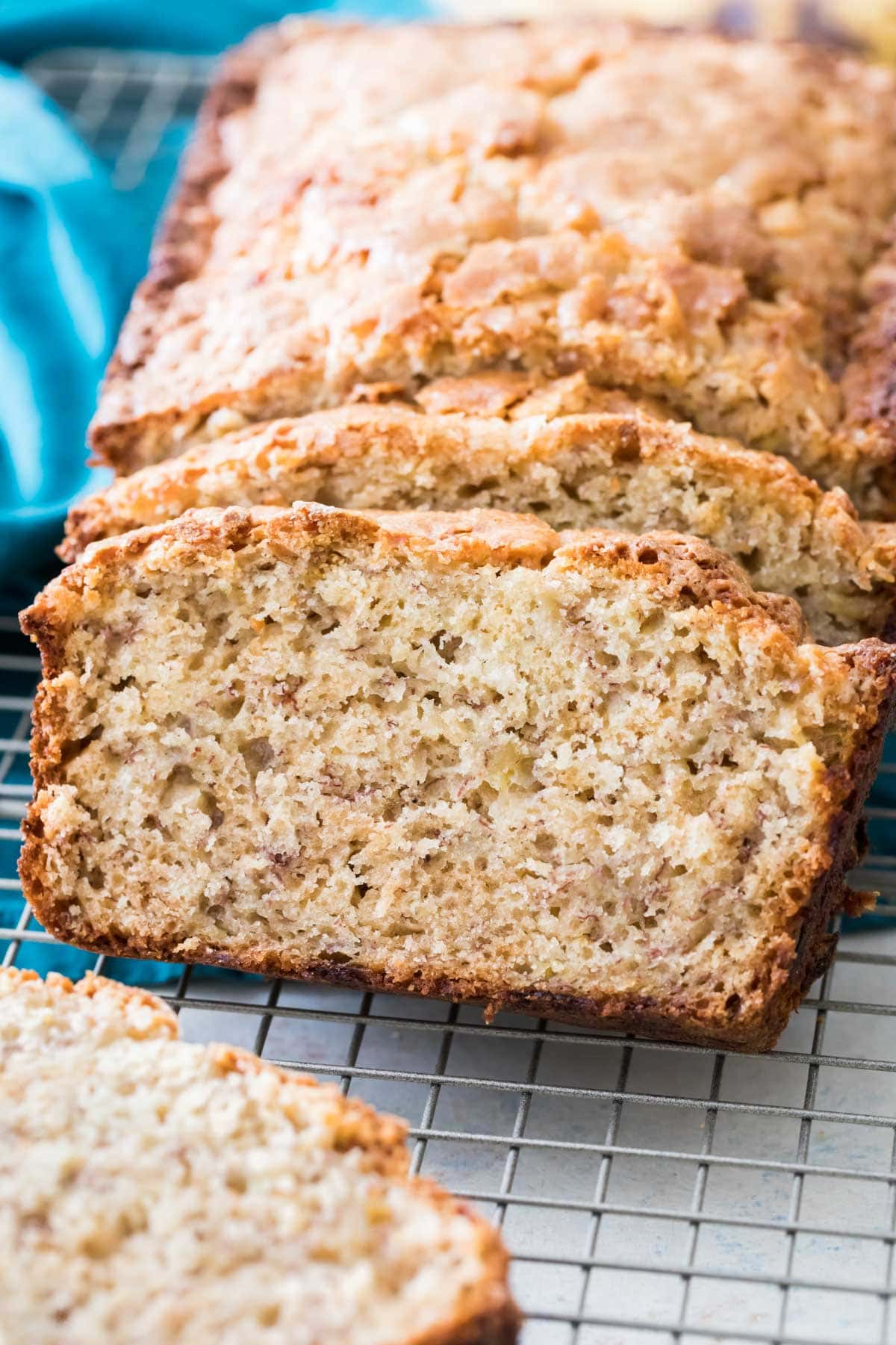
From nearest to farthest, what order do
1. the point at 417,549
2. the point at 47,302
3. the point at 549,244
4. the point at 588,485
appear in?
the point at 417,549 → the point at 588,485 → the point at 549,244 → the point at 47,302

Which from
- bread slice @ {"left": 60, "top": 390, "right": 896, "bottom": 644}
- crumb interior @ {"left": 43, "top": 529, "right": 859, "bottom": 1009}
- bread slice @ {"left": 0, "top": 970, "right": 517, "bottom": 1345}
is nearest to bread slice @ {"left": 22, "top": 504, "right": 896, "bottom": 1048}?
crumb interior @ {"left": 43, "top": 529, "right": 859, "bottom": 1009}

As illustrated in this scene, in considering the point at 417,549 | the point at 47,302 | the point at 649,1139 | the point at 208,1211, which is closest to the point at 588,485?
the point at 417,549

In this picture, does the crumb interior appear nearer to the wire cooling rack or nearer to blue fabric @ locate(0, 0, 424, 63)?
the wire cooling rack

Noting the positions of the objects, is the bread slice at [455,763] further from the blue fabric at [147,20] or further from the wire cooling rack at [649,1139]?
the blue fabric at [147,20]

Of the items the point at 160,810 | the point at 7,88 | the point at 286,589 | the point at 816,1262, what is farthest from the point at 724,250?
the point at 7,88

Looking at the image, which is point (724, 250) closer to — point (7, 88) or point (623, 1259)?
point (623, 1259)

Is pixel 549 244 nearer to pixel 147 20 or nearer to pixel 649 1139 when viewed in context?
pixel 649 1139
